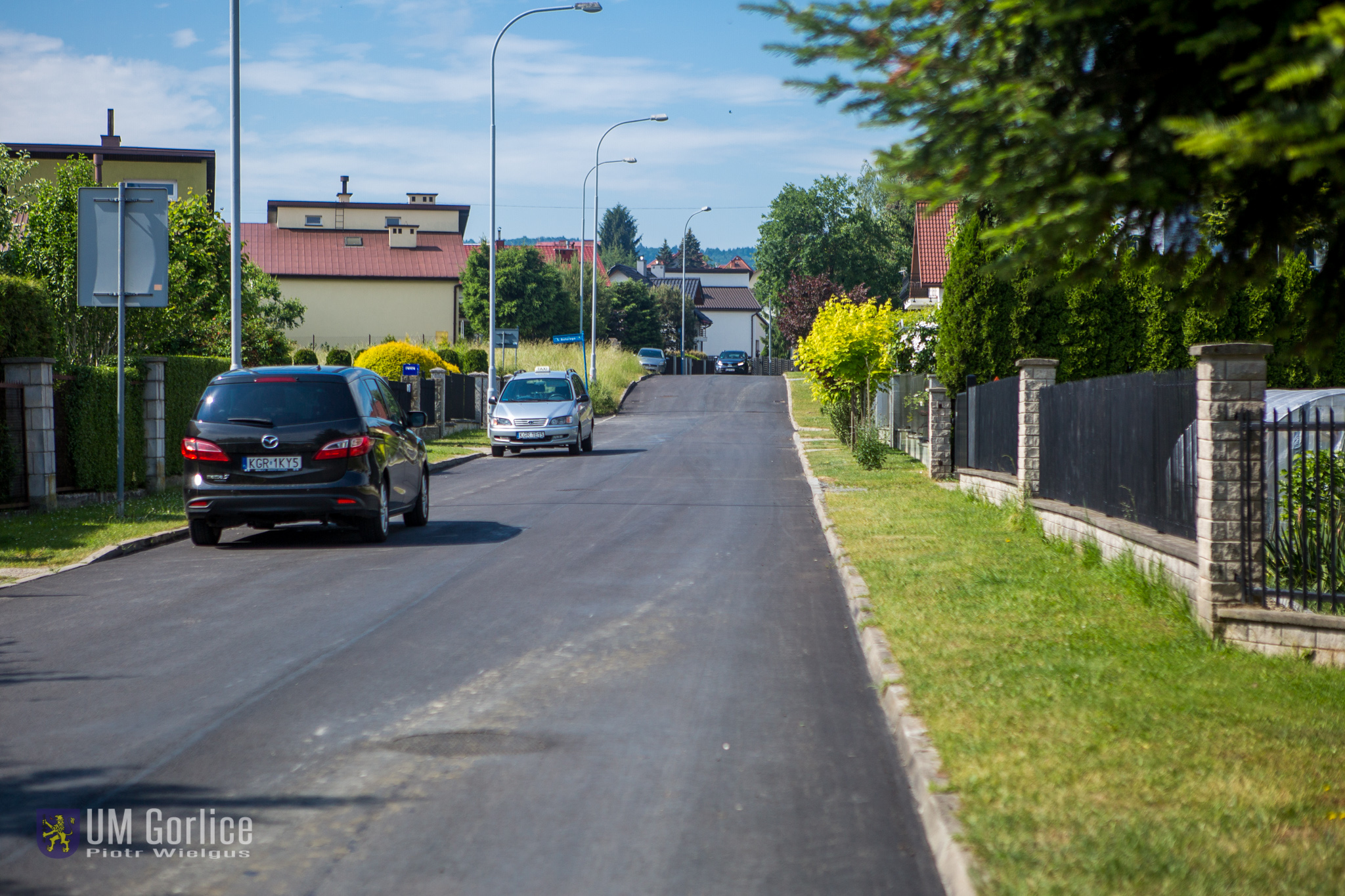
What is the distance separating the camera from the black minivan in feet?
40.3

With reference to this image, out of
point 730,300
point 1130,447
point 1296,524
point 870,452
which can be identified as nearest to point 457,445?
point 870,452

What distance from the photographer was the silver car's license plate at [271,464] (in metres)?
12.3

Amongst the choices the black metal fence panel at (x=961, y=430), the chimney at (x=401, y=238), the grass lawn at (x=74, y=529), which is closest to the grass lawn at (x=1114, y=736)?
the grass lawn at (x=74, y=529)

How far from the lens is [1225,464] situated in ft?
25.3

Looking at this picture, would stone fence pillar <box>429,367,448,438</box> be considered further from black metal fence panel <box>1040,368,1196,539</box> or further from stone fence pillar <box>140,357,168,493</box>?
black metal fence panel <box>1040,368,1196,539</box>

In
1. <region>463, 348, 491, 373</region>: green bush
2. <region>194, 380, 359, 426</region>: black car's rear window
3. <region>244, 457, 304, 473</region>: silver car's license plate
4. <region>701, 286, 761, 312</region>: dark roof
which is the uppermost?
<region>701, 286, 761, 312</region>: dark roof

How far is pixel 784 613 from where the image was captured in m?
9.12

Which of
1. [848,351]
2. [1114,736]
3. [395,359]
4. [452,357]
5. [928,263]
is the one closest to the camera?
[1114,736]

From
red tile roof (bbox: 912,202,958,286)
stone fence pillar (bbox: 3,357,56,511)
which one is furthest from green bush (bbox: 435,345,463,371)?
stone fence pillar (bbox: 3,357,56,511)

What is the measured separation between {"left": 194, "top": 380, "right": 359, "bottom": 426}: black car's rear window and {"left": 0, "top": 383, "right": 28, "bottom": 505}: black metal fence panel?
12.3 ft

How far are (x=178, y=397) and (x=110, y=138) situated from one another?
42669 mm

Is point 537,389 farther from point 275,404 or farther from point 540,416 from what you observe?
point 275,404

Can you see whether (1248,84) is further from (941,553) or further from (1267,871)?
(941,553)

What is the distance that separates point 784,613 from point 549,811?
454 cm
